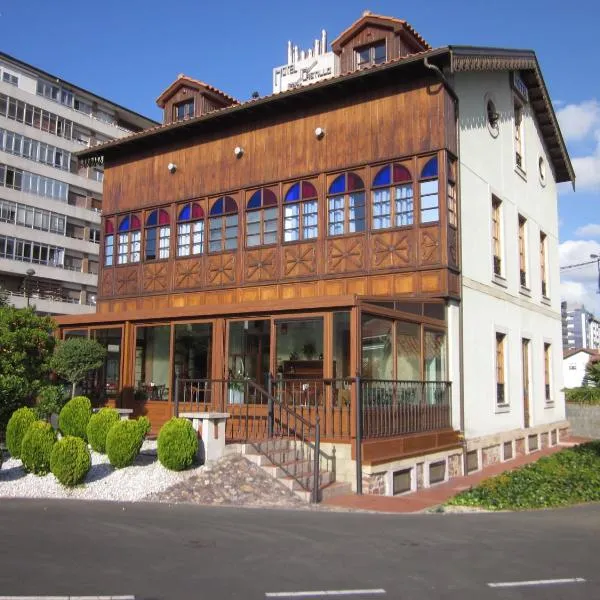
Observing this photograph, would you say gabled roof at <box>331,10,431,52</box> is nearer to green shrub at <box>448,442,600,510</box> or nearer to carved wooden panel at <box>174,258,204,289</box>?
carved wooden panel at <box>174,258,204,289</box>

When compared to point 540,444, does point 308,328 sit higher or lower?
higher

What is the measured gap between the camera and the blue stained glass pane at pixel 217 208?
18.7 m

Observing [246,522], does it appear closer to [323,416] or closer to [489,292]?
[323,416]

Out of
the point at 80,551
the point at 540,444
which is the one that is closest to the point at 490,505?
the point at 80,551

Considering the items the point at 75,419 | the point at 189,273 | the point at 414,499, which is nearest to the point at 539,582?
the point at 414,499

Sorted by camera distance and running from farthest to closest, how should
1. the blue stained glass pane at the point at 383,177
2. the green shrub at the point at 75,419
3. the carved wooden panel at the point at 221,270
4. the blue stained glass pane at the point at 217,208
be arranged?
the blue stained glass pane at the point at 217,208
the carved wooden panel at the point at 221,270
the blue stained glass pane at the point at 383,177
the green shrub at the point at 75,419

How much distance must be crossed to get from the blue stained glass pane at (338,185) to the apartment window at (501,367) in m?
5.63

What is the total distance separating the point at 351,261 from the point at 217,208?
451 centimetres

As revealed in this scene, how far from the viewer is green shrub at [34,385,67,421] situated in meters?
14.3

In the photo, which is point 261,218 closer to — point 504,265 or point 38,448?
point 504,265

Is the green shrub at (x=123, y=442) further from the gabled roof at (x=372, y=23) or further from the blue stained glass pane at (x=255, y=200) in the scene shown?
the gabled roof at (x=372, y=23)

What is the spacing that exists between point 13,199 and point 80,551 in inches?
1779

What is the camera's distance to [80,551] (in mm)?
6957

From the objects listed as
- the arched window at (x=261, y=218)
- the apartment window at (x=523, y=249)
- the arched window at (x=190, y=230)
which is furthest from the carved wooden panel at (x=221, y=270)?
the apartment window at (x=523, y=249)
